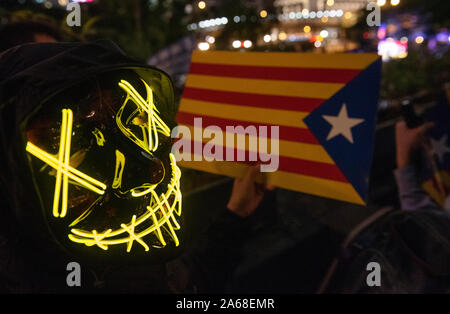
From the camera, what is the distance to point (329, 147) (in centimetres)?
132

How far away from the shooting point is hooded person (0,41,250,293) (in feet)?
2.65

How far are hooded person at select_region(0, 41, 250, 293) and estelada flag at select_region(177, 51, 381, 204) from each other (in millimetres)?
492

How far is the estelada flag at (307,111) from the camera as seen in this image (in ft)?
4.08

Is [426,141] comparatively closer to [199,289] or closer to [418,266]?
[418,266]

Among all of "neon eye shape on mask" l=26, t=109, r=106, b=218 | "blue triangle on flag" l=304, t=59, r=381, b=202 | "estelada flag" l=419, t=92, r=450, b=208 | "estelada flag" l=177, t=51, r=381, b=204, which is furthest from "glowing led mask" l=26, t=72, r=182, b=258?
"estelada flag" l=419, t=92, r=450, b=208

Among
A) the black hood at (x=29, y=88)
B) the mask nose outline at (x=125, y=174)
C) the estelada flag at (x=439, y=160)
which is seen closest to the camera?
the black hood at (x=29, y=88)

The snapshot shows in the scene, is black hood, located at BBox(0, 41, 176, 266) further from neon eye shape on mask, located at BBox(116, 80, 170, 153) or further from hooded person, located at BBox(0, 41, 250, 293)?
neon eye shape on mask, located at BBox(116, 80, 170, 153)

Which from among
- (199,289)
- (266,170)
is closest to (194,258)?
(199,289)

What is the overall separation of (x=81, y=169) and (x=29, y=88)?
27 centimetres

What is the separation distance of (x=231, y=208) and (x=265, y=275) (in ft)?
5.69

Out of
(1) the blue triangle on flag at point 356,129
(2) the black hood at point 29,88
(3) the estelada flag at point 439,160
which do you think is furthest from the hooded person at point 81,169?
(3) the estelada flag at point 439,160

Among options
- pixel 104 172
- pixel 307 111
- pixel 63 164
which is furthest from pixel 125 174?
pixel 307 111

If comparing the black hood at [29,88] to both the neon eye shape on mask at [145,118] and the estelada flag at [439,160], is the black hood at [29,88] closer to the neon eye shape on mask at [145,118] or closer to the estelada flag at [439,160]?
the neon eye shape on mask at [145,118]

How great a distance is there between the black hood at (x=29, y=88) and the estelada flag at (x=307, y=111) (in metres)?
0.72
